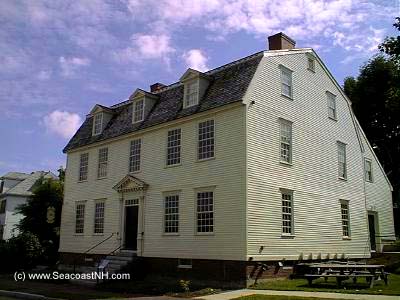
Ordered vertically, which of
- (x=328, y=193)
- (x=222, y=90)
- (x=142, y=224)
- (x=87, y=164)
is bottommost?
(x=142, y=224)

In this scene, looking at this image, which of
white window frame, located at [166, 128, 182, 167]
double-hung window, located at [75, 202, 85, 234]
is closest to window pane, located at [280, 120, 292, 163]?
white window frame, located at [166, 128, 182, 167]

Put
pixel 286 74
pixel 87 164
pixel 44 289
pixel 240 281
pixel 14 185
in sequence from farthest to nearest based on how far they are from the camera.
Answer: pixel 14 185 < pixel 87 164 < pixel 286 74 < pixel 44 289 < pixel 240 281

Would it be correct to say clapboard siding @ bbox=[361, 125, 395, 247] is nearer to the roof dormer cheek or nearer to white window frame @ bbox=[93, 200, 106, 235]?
the roof dormer cheek

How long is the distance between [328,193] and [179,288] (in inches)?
374

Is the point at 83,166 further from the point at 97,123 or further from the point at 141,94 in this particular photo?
the point at 141,94

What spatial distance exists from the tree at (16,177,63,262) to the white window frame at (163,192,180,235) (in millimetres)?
12364

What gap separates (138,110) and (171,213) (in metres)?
7.12

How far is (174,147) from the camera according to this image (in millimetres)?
22141

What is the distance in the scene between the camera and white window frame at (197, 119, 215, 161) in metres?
20.2

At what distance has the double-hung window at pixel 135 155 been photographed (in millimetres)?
24312

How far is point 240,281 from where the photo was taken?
1769cm

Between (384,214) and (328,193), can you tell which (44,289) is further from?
(384,214)

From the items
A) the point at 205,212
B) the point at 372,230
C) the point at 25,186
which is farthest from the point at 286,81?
the point at 25,186

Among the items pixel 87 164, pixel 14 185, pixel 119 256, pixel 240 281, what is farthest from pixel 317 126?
pixel 14 185
